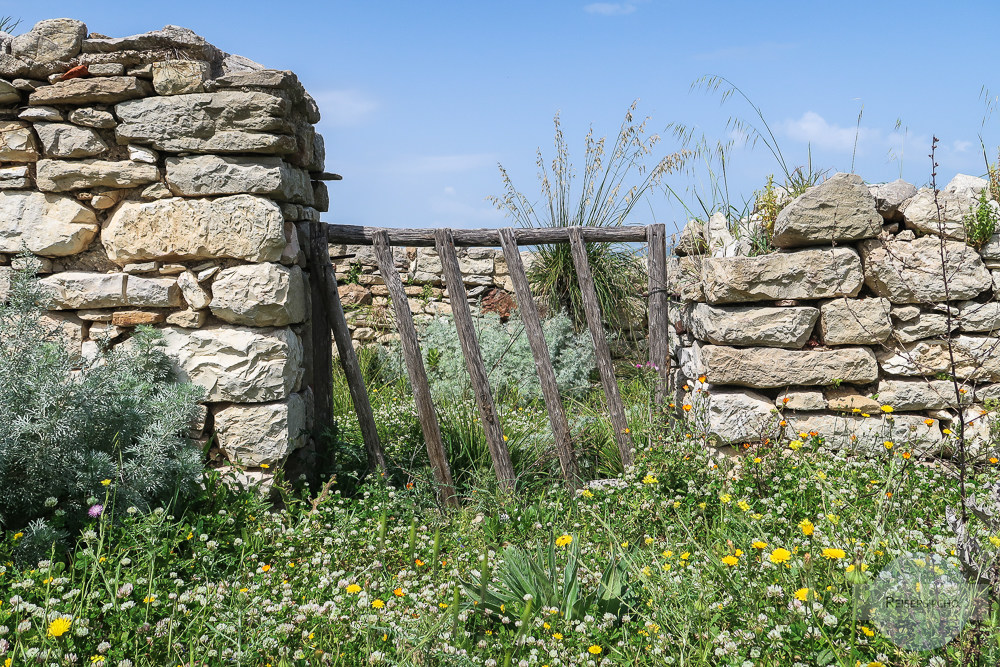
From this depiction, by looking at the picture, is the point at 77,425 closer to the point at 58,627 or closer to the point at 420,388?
the point at 58,627

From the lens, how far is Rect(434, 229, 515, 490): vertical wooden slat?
442cm

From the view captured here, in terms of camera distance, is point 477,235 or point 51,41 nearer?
point 51,41

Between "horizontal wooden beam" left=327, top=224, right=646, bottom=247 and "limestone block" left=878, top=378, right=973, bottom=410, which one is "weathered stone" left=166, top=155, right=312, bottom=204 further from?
"limestone block" left=878, top=378, right=973, bottom=410

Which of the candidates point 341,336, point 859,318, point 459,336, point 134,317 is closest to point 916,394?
point 859,318

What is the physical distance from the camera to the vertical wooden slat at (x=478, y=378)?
4418mm

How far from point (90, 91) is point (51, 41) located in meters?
0.39

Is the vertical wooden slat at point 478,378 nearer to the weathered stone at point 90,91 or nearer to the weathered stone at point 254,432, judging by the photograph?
the weathered stone at point 254,432

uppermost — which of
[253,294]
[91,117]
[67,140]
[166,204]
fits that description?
[91,117]

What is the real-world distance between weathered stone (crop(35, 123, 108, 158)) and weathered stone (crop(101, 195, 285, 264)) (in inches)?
14.8

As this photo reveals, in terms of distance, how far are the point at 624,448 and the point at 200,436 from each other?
2599mm

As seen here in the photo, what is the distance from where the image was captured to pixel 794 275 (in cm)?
414

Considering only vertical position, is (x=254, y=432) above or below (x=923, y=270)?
below

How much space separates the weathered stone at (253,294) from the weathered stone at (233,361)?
88mm

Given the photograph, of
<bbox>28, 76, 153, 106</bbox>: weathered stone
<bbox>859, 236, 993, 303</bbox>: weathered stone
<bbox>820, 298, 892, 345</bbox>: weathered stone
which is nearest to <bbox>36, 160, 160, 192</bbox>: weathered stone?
<bbox>28, 76, 153, 106</bbox>: weathered stone
